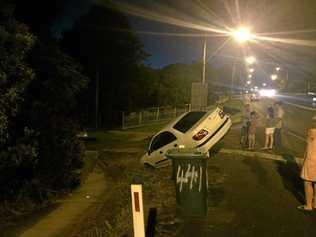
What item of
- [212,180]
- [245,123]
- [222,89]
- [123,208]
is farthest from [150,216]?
[222,89]

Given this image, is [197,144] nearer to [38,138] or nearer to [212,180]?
[212,180]

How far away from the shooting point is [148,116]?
102ft

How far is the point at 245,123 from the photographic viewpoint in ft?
50.8

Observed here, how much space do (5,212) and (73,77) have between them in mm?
3623

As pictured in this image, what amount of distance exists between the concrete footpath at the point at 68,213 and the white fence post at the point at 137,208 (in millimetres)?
2160

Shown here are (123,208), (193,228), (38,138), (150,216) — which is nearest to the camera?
(193,228)

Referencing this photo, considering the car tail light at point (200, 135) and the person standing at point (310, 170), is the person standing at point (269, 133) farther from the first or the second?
the person standing at point (310, 170)

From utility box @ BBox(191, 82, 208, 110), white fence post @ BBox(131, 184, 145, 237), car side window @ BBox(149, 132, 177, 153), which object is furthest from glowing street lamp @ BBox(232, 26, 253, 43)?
white fence post @ BBox(131, 184, 145, 237)

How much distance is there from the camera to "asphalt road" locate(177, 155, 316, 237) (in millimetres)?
6284

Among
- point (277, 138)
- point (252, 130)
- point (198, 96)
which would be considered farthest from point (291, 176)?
point (198, 96)

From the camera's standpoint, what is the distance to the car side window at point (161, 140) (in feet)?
39.7

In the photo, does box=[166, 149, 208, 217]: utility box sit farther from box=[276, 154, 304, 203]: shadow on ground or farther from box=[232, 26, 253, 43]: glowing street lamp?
box=[232, 26, 253, 43]: glowing street lamp

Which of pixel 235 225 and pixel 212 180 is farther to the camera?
pixel 212 180

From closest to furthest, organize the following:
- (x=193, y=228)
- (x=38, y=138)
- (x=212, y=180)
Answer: (x=193, y=228)
(x=38, y=138)
(x=212, y=180)
